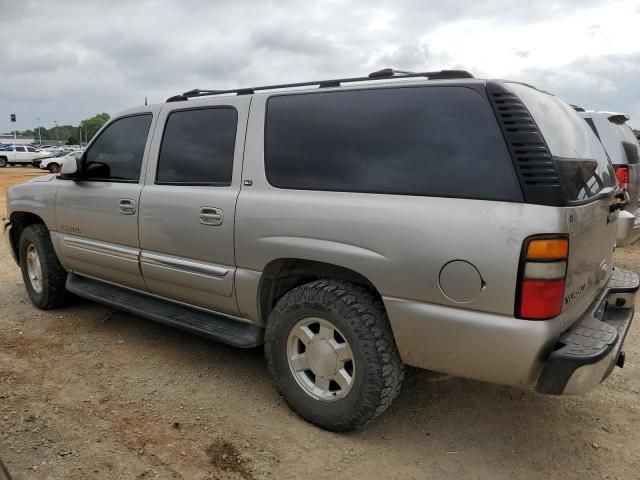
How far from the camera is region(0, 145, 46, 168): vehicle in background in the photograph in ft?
120

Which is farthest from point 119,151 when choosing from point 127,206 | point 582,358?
point 582,358

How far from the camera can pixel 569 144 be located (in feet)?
8.66

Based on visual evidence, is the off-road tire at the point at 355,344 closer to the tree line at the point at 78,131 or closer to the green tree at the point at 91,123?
the tree line at the point at 78,131

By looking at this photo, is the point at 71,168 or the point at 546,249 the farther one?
the point at 71,168

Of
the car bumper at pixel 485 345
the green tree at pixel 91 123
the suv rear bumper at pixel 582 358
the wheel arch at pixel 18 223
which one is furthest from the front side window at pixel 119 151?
the green tree at pixel 91 123

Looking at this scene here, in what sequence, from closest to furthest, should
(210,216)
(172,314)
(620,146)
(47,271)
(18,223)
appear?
(210,216) → (172,314) → (47,271) → (18,223) → (620,146)

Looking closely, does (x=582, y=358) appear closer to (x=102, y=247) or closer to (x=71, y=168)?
(x=102, y=247)

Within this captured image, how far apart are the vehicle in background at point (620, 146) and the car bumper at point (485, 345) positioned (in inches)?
163

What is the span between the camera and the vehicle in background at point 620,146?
6086mm

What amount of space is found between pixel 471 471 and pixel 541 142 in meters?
1.62

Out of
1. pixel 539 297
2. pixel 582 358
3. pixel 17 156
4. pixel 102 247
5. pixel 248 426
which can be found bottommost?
pixel 248 426

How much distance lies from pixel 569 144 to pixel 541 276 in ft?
2.58

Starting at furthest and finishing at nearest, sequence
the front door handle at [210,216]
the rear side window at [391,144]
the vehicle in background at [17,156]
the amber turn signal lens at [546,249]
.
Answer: the vehicle in background at [17,156]
the front door handle at [210,216]
the rear side window at [391,144]
the amber turn signal lens at [546,249]

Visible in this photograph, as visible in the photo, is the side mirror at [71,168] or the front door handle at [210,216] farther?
the side mirror at [71,168]
